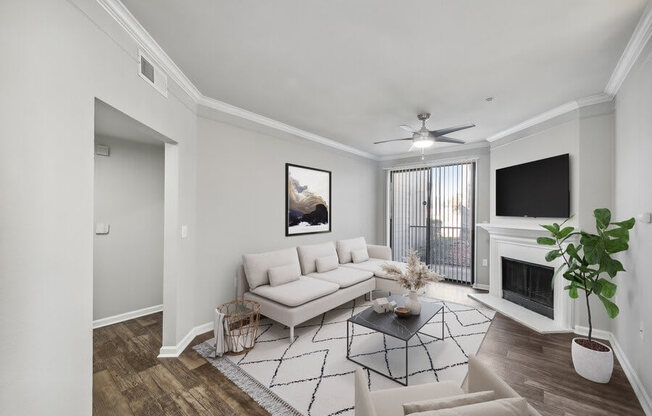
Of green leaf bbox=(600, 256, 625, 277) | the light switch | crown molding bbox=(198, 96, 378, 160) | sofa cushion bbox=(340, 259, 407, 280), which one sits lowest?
sofa cushion bbox=(340, 259, 407, 280)

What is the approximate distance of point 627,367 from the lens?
7.74ft

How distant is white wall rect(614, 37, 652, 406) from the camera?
2006mm

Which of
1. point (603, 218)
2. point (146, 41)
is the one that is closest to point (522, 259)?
point (603, 218)

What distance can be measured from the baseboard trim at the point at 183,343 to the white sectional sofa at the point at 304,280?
52cm

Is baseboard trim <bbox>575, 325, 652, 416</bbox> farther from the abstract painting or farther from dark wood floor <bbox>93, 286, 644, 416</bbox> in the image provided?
the abstract painting

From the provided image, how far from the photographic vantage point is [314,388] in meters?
2.17

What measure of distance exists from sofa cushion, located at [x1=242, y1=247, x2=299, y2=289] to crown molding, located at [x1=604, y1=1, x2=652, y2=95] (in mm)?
3905

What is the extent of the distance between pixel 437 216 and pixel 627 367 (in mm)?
3468

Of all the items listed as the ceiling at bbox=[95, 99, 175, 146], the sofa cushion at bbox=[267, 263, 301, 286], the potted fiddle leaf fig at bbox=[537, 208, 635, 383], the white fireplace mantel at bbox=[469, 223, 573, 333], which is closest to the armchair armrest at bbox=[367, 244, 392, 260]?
the white fireplace mantel at bbox=[469, 223, 573, 333]

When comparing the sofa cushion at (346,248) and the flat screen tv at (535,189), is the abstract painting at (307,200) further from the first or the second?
the flat screen tv at (535,189)

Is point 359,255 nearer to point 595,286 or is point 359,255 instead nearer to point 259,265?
point 259,265

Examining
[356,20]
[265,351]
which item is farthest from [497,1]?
[265,351]

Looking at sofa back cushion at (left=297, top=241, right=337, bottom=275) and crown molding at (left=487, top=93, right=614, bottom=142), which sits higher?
crown molding at (left=487, top=93, right=614, bottom=142)

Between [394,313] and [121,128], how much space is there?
147 inches
